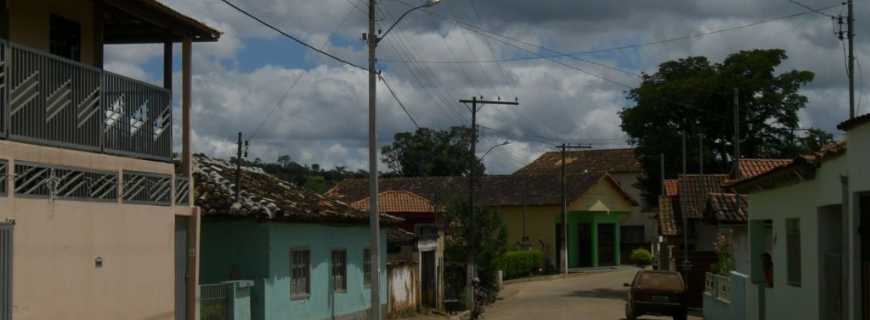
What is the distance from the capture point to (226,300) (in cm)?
2092

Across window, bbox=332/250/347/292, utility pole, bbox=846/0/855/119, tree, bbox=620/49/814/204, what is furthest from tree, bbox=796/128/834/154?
window, bbox=332/250/347/292

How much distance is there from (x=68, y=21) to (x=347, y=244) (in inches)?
497

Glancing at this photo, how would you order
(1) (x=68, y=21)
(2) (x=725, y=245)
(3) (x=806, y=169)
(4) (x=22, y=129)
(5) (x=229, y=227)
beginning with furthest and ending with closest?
1. (2) (x=725, y=245)
2. (5) (x=229, y=227)
3. (3) (x=806, y=169)
4. (1) (x=68, y=21)
5. (4) (x=22, y=129)

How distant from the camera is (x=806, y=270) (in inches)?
746

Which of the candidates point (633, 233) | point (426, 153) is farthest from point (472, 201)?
point (426, 153)

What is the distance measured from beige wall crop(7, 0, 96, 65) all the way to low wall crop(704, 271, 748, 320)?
15.1 meters

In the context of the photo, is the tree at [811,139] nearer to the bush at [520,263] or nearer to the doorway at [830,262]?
the bush at [520,263]

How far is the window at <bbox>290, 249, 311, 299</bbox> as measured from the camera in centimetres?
2445

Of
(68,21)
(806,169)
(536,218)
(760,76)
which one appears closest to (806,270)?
(806,169)

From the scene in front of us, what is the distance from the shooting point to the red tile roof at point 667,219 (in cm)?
4478

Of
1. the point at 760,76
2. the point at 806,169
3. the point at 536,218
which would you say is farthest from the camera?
the point at 536,218

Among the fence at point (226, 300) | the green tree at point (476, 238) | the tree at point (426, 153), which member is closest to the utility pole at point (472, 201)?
the green tree at point (476, 238)

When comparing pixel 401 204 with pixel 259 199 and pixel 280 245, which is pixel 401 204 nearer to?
pixel 259 199

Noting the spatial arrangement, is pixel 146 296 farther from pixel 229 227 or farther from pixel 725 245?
pixel 725 245
